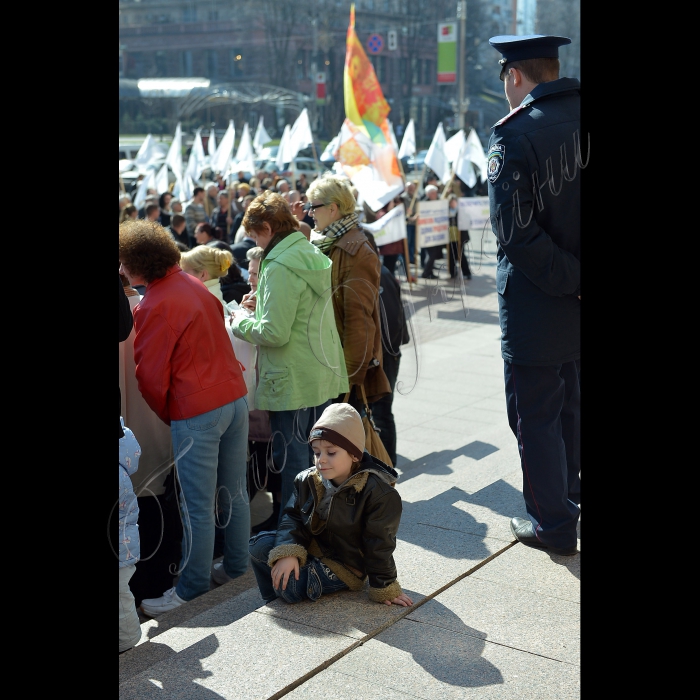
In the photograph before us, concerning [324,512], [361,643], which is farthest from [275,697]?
[324,512]

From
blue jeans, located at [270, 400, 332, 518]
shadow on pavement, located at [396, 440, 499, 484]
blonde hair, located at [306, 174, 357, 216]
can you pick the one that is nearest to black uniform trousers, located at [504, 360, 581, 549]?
blue jeans, located at [270, 400, 332, 518]

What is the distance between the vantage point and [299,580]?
3486 mm

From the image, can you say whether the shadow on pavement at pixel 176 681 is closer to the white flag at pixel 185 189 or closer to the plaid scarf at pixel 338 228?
the plaid scarf at pixel 338 228

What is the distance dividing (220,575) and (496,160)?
2.42 meters

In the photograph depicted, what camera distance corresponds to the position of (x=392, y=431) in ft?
19.4

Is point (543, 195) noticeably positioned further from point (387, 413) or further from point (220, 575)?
point (387, 413)

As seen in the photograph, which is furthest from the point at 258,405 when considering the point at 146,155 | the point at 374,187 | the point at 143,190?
the point at 146,155

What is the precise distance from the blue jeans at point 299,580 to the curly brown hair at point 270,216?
5.17 ft

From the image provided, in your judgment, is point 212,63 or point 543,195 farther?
point 212,63

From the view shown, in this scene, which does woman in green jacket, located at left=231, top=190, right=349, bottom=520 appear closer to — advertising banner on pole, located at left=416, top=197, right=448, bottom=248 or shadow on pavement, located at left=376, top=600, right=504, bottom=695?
shadow on pavement, located at left=376, top=600, right=504, bottom=695

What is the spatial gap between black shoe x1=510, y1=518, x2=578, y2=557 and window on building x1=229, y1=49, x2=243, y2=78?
66227 millimetres

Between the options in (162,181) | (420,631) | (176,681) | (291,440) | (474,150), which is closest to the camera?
(176,681)
